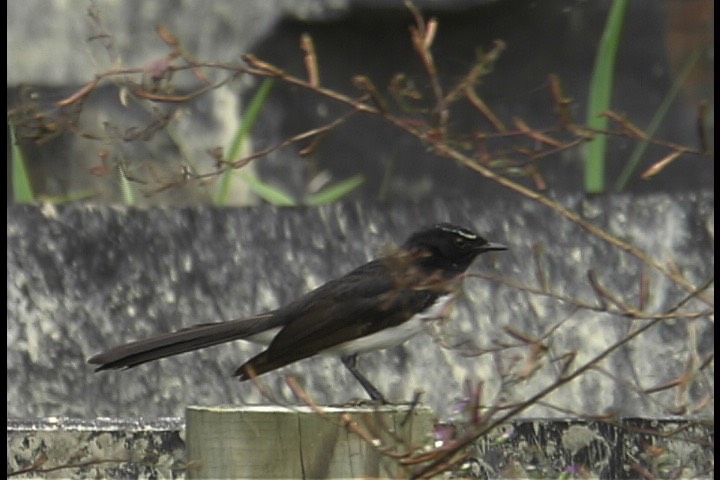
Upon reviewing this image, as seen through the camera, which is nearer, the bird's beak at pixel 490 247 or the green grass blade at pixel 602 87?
the bird's beak at pixel 490 247

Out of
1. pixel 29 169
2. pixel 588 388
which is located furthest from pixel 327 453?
pixel 29 169

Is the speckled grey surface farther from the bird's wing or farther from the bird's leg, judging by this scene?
the bird's wing

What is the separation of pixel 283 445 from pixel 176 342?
4.23 feet

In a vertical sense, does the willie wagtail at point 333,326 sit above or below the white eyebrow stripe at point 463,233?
below

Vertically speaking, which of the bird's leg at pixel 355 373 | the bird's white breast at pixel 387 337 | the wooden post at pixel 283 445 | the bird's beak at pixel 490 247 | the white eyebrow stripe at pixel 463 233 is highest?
the white eyebrow stripe at pixel 463 233

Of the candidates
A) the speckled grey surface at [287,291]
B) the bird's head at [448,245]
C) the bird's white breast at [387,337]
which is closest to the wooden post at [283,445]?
the bird's white breast at [387,337]

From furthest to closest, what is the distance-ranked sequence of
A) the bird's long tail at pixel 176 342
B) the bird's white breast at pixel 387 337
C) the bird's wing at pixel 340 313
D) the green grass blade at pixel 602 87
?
the green grass blade at pixel 602 87
the bird's white breast at pixel 387 337
the bird's wing at pixel 340 313
the bird's long tail at pixel 176 342

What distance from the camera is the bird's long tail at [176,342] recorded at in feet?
13.6

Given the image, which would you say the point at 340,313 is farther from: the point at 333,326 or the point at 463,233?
the point at 463,233

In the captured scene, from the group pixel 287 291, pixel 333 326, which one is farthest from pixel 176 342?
pixel 287 291

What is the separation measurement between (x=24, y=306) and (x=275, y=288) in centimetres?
79

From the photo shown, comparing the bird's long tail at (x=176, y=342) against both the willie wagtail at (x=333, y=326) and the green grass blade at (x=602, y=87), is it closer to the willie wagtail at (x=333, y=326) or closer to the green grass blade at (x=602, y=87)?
the willie wagtail at (x=333, y=326)

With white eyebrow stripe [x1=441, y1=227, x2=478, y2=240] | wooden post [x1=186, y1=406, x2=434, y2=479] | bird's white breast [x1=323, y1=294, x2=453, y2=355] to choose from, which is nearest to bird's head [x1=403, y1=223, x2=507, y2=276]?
white eyebrow stripe [x1=441, y1=227, x2=478, y2=240]

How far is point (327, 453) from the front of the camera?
10.1 feet
